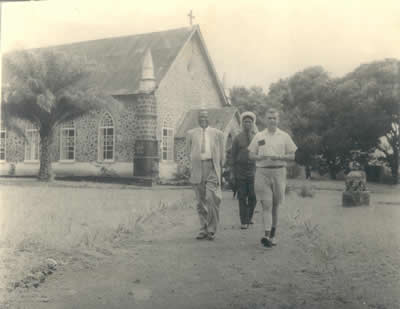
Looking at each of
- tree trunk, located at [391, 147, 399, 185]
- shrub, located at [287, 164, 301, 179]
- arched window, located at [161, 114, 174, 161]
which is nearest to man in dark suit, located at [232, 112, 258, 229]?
shrub, located at [287, 164, 301, 179]

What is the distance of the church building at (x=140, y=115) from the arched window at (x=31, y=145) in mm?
18

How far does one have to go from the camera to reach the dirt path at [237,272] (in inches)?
169

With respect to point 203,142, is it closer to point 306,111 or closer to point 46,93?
point 306,111

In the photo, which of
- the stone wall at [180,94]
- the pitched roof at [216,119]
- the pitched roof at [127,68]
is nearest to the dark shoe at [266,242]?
the pitched roof at [216,119]

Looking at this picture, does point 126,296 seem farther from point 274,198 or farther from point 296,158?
point 296,158

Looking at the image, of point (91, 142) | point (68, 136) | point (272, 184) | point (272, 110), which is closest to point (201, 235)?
point (272, 184)

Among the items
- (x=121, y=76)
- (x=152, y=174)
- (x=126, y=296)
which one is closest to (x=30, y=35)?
(x=126, y=296)

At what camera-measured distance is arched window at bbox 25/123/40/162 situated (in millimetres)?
8078

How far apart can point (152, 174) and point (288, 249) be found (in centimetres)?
663

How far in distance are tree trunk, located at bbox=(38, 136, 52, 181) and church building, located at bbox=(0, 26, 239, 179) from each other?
114mm

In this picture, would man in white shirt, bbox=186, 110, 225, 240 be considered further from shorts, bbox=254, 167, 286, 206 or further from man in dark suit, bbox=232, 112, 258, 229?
man in dark suit, bbox=232, 112, 258, 229

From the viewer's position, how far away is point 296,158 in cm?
627

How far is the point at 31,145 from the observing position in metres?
8.37

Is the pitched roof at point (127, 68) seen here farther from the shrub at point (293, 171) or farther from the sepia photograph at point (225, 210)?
the shrub at point (293, 171)
